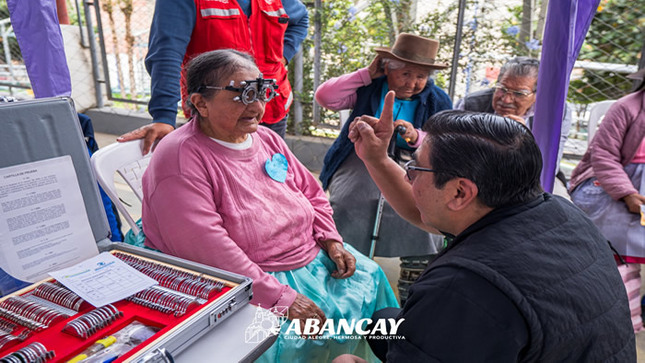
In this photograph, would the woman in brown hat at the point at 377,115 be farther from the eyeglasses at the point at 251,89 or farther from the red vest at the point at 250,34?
the eyeglasses at the point at 251,89

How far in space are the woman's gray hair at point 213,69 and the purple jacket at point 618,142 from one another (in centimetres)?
230

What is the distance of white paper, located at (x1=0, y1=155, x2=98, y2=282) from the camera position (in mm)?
1160

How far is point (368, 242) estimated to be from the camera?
8.97 feet

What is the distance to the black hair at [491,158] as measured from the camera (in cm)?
111

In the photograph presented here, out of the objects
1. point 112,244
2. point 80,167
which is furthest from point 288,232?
point 80,167

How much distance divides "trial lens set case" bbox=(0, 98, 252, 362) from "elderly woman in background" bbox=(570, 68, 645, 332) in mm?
2493

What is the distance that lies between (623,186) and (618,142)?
30 centimetres

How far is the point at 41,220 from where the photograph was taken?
122cm

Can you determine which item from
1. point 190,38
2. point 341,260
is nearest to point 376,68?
point 190,38

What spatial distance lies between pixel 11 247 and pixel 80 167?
28 centimetres

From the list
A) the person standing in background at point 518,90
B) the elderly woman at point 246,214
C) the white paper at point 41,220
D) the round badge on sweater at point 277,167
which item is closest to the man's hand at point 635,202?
the person standing in background at point 518,90

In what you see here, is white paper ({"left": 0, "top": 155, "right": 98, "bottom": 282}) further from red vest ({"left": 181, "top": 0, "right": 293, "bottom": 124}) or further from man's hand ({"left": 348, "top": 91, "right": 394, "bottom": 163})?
man's hand ({"left": 348, "top": 91, "right": 394, "bottom": 163})

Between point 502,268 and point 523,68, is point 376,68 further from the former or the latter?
point 502,268

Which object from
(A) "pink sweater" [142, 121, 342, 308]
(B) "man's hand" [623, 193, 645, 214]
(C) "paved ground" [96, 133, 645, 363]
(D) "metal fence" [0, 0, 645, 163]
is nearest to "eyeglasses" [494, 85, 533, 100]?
(B) "man's hand" [623, 193, 645, 214]
